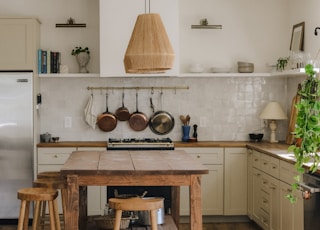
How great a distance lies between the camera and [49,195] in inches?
166

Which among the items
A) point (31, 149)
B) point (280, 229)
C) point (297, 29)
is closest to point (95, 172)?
point (280, 229)

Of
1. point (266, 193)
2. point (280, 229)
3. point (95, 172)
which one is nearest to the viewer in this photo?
point (95, 172)

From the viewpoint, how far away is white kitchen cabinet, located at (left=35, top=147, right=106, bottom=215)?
6500 millimetres

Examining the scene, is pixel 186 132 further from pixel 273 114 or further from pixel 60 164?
pixel 60 164

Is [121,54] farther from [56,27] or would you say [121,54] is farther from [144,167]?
[144,167]

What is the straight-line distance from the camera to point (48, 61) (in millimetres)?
6695

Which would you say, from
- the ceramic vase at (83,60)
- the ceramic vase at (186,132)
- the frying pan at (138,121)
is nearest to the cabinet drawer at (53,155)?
the frying pan at (138,121)

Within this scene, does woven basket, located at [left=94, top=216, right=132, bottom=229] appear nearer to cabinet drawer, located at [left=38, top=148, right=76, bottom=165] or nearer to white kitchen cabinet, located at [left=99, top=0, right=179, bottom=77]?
cabinet drawer, located at [left=38, top=148, right=76, bottom=165]

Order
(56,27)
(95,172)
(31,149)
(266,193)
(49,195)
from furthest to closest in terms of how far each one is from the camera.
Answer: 1. (56,27)
2. (31,149)
3. (266,193)
4. (49,195)
5. (95,172)

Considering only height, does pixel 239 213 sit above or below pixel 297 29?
below

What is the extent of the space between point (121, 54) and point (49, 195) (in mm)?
2743

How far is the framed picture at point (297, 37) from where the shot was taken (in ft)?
21.0

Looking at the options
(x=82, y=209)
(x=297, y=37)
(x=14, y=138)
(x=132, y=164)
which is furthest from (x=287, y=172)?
(x=14, y=138)

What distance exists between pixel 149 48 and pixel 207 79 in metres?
2.95
